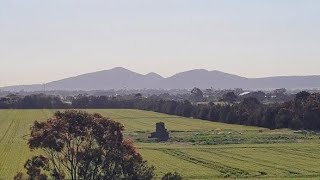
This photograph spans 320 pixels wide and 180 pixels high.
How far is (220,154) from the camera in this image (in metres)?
55.3

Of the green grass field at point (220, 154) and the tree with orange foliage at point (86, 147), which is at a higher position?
the tree with orange foliage at point (86, 147)

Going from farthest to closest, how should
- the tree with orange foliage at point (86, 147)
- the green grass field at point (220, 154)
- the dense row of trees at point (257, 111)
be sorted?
the dense row of trees at point (257, 111) → the green grass field at point (220, 154) → the tree with orange foliage at point (86, 147)

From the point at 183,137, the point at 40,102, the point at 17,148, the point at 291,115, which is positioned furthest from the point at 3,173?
the point at 40,102

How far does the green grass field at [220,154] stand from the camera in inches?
1693

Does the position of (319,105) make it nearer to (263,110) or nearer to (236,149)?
(263,110)

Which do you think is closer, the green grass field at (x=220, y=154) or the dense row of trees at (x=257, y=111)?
the green grass field at (x=220, y=154)

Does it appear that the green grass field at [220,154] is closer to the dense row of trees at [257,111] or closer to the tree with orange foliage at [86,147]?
the dense row of trees at [257,111]

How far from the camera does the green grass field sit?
43.0 m

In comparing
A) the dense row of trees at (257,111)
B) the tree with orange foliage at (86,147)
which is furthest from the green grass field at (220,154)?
the tree with orange foliage at (86,147)

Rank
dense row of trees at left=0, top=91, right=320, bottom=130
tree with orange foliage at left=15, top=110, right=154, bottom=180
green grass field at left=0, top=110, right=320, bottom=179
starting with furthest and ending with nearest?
dense row of trees at left=0, top=91, right=320, bottom=130
green grass field at left=0, top=110, right=320, bottom=179
tree with orange foliage at left=15, top=110, right=154, bottom=180

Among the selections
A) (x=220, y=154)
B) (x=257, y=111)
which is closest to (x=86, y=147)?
(x=220, y=154)

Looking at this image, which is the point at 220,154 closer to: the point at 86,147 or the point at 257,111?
the point at 86,147

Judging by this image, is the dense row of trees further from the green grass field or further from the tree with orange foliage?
the tree with orange foliage

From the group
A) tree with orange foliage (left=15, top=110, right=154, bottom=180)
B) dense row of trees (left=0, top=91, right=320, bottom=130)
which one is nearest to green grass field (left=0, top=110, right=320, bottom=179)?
dense row of trees (left=0, top=91, right=320, bottom=130)
